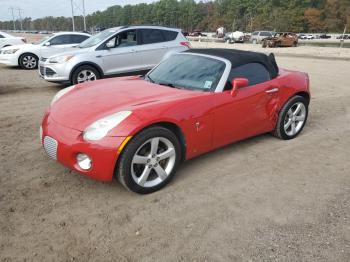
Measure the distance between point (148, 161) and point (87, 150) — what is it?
0.64 meters

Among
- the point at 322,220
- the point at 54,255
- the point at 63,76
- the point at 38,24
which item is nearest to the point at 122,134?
the point at 54,255

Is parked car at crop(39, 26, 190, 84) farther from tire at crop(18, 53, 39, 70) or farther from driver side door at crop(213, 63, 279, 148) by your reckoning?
driver side door at crop(213, 63, 279, 148)

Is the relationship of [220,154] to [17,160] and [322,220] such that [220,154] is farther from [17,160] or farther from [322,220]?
[17,160]

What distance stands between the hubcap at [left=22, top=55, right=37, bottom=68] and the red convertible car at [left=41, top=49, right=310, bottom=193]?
9822 mm

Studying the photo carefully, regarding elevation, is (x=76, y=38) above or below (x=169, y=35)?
below

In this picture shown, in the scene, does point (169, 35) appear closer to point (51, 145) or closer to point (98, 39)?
point (98, 39)

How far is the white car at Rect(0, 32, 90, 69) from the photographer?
13.1 metres

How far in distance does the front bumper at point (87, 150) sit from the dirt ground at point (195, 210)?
13.4 inches

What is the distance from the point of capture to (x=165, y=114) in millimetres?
3664

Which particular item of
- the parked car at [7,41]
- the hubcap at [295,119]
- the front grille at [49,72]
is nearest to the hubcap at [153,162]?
the hubcap at [295,119]

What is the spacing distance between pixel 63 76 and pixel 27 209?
5972 mm

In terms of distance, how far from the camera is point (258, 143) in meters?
5.32

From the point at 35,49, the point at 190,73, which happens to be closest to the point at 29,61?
the point at 35,49

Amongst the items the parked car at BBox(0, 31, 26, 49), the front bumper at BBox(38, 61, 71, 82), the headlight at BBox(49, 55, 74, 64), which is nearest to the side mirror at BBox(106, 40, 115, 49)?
the headlight at BBox(49, 55, 74, 64)
